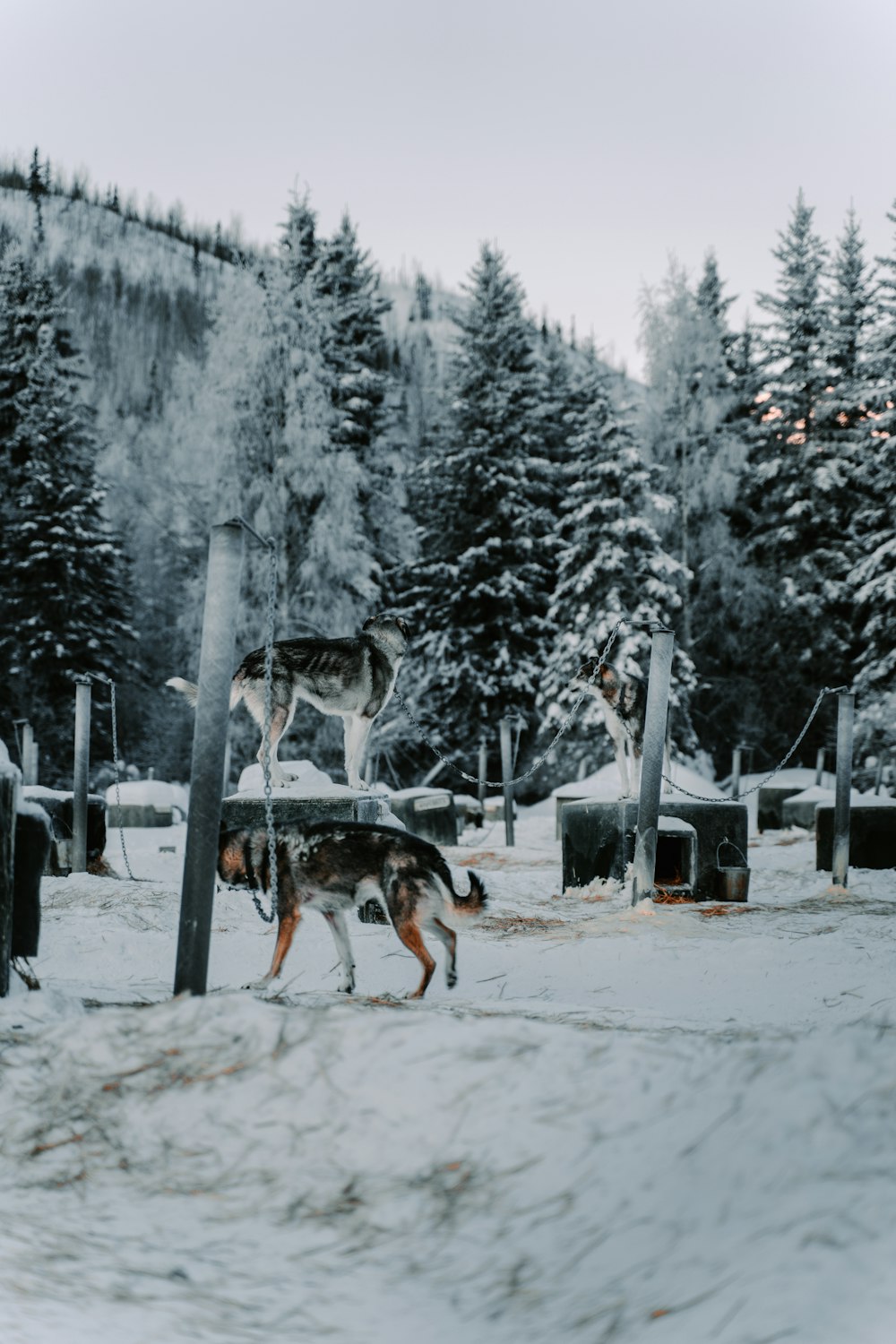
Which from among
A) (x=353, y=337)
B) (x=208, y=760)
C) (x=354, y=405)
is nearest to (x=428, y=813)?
(x=208, y=760)

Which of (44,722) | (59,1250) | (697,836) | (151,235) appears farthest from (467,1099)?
(151,235)

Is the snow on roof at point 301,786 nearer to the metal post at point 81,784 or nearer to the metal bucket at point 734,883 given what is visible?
the metal post at point 81,784

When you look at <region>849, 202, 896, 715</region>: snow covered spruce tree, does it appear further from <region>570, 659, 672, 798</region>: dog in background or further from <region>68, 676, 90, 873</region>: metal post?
<region>68, 676, 90, 873</region>: metal post

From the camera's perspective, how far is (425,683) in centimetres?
3209

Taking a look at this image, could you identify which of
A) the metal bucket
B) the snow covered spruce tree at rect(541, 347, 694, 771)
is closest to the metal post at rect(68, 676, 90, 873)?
the metal bucket

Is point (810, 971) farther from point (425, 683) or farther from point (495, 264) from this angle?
point (495, 264)

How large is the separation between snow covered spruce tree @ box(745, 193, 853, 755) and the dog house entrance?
72.8 feet

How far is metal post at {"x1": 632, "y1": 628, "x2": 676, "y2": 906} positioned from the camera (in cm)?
879

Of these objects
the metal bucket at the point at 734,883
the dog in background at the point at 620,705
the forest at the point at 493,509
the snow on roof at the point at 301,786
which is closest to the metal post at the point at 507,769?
the dog in background at the point at 620,705

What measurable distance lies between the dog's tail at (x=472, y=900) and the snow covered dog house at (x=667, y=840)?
5.65 meters

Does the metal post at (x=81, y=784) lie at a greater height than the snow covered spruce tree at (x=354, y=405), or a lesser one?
lesser

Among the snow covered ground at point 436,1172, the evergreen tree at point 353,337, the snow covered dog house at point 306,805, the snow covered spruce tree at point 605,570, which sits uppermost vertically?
the evergreen tree at point 353,337

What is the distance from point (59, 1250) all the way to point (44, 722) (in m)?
30.8

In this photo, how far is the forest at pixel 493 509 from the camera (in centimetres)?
2909
